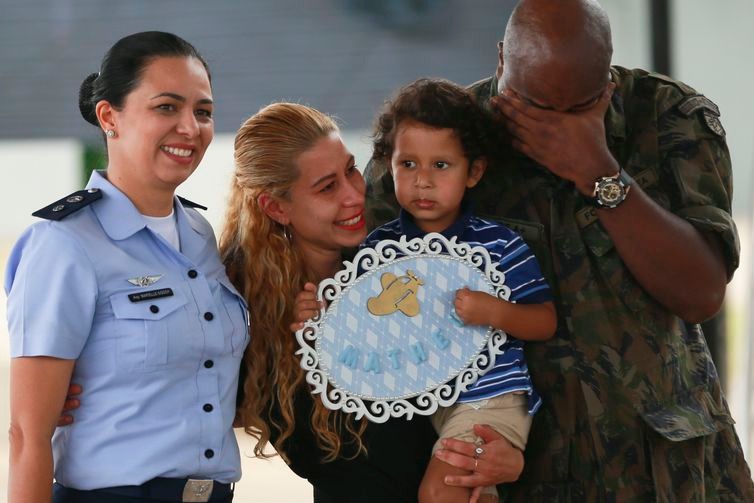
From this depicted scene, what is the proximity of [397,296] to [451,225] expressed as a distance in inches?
7.3

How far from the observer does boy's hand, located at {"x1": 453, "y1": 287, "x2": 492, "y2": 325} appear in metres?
2.20

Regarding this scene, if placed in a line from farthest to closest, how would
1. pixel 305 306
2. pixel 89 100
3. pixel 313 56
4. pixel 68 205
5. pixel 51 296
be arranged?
pixel 313 56
pixel 305 306
pixel 89 100
pixel 68 205
pixel 51 296

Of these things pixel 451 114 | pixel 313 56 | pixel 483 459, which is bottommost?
pixel 313 56

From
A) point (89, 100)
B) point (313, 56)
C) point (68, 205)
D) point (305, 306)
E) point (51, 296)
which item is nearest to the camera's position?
point (51, 296)

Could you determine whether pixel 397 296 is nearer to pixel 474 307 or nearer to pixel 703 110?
pixel 474 307

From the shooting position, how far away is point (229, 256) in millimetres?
2338

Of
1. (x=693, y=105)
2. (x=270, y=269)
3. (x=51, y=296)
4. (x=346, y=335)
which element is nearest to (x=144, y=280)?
(x=51, y=296)

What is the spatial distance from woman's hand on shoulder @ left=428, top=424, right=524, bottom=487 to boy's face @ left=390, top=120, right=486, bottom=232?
46cm

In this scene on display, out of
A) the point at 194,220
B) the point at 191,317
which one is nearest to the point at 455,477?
the point at 191,317

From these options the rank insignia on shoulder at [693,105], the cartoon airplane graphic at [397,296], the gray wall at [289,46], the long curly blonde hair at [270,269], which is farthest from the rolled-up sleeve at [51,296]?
the gray wall at [289,46]

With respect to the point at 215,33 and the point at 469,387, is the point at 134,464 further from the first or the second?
the point at 215,33

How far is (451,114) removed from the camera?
2.26 meters

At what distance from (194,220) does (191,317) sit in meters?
0.29

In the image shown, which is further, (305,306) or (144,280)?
(305,306)
